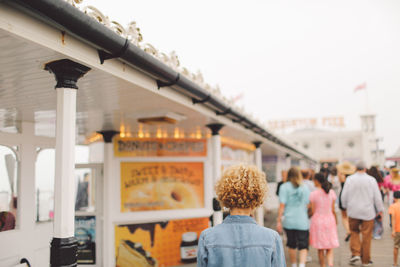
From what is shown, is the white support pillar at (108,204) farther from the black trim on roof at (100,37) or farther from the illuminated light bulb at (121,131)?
the black trim on roof at (100,37)

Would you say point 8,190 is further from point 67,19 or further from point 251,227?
point 251,227

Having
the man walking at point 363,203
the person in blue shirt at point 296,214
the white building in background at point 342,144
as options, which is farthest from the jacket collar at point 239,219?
the white building in background at point 342,144

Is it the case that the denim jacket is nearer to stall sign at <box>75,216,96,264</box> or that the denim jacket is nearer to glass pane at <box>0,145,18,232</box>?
glass pane at <box>0,145,18,232</box>

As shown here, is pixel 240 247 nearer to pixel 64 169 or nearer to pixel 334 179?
pixel 64 169

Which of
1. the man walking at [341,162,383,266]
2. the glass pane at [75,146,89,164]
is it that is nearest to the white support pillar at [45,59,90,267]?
the man walking at [341,162,383,266]

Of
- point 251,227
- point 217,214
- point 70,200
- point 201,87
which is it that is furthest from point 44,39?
point 217,214

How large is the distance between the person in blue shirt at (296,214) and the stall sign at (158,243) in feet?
7.63

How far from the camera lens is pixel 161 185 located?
7.52 m

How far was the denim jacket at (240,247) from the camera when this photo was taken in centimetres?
206

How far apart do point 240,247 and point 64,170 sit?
1427 millimetres

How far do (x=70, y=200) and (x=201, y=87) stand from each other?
2364mm

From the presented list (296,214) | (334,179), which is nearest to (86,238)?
(296,214)

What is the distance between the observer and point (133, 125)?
640cm

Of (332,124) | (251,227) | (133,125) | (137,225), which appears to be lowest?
(137,225)
